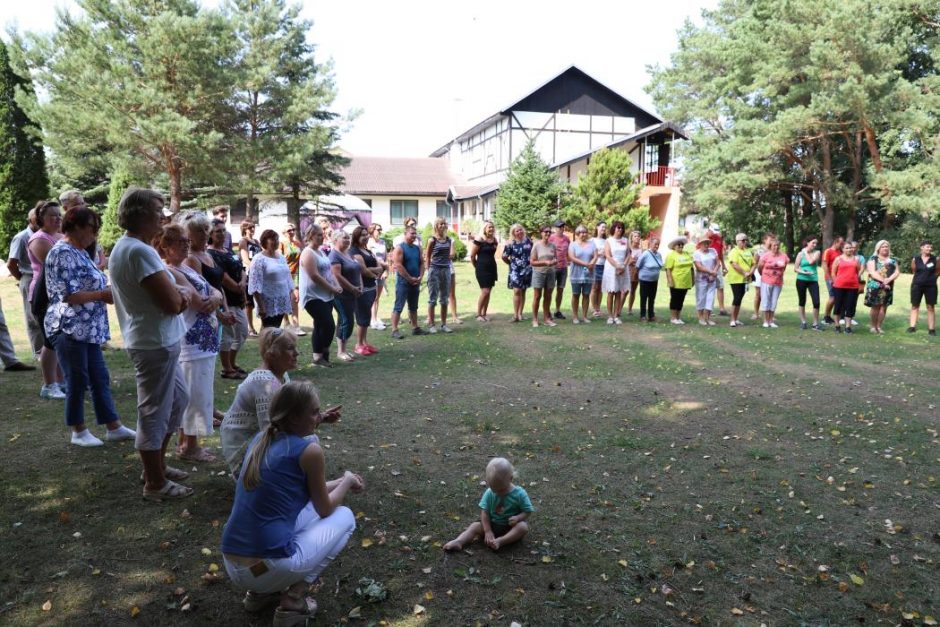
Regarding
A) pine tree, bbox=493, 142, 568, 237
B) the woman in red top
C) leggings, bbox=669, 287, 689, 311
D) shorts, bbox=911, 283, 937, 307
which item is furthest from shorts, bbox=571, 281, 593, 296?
pine tree, bbox=493, 142, 568, 237

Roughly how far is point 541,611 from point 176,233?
3394 mm

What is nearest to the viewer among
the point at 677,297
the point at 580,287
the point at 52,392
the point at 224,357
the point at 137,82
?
the point at 52,392

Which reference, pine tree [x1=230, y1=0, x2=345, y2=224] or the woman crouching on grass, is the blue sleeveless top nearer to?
the woman crouching on grass

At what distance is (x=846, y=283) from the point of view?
11.8 m

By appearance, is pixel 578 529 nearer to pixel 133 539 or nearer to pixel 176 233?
pixel 133 539

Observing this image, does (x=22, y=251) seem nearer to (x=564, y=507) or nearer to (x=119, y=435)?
(x=119, y=435)

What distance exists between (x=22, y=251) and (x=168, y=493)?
450cm

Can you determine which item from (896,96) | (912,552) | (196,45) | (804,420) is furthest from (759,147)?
(912,552)

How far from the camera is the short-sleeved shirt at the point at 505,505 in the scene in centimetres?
372

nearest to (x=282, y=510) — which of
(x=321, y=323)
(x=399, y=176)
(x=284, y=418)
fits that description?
(x=284, y=418)

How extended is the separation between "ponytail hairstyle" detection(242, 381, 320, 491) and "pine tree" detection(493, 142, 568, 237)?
24353 millimetres

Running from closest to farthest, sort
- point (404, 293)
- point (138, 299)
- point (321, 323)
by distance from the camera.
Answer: point (138, 299) < point (321, 323) < point (404, 293)

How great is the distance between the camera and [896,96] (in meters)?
25.0

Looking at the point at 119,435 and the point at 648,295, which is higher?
the point at 648,295
